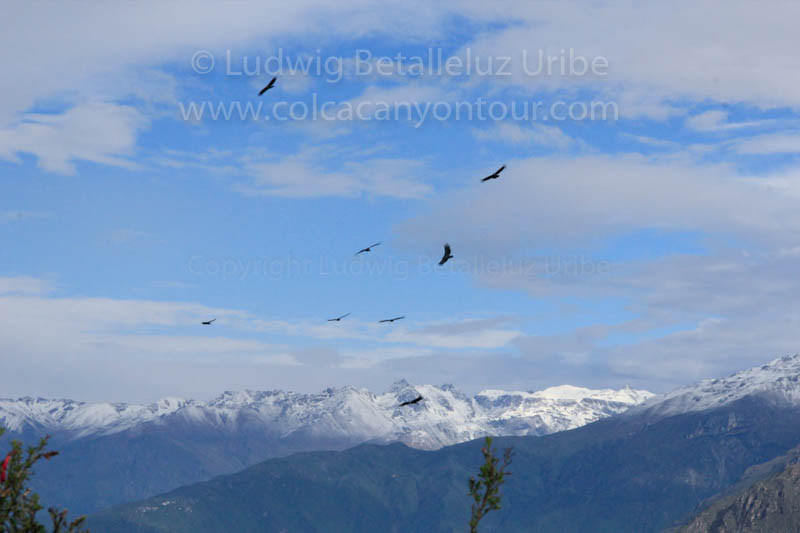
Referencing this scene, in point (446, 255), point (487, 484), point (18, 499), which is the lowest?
point (487, 484)

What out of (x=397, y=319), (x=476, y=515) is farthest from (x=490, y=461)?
(x=397, y=319)

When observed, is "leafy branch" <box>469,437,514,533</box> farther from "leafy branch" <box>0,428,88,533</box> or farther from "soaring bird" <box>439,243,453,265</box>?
"leafy branch" <box>0,428,88,533</box>

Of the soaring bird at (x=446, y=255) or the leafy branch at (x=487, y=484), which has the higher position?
the soaring bird at (x=446, y=255)

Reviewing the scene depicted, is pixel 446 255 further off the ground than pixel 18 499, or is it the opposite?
pixel 446 255

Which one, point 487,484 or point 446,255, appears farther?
point 487,484

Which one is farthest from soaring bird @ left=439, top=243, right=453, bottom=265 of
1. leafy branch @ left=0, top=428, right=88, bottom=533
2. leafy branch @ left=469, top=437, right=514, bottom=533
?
leafy branch @ left=0, top=428, right=88, bottom=533

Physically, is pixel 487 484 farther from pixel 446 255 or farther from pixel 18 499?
pixel 18 499

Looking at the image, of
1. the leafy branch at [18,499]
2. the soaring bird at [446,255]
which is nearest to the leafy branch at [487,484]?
the soaring bird at [446,255]

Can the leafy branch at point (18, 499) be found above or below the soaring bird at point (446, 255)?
below

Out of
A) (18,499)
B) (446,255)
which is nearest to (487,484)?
(446,255)

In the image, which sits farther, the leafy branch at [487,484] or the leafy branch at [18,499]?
the leafy branch at [487,484]

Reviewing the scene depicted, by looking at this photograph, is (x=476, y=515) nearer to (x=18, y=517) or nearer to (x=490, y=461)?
(x=490, y=461)

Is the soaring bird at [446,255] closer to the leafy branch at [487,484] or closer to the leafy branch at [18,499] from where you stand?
the leafy branch at [487,484]

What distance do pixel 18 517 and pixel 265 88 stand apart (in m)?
26.2
